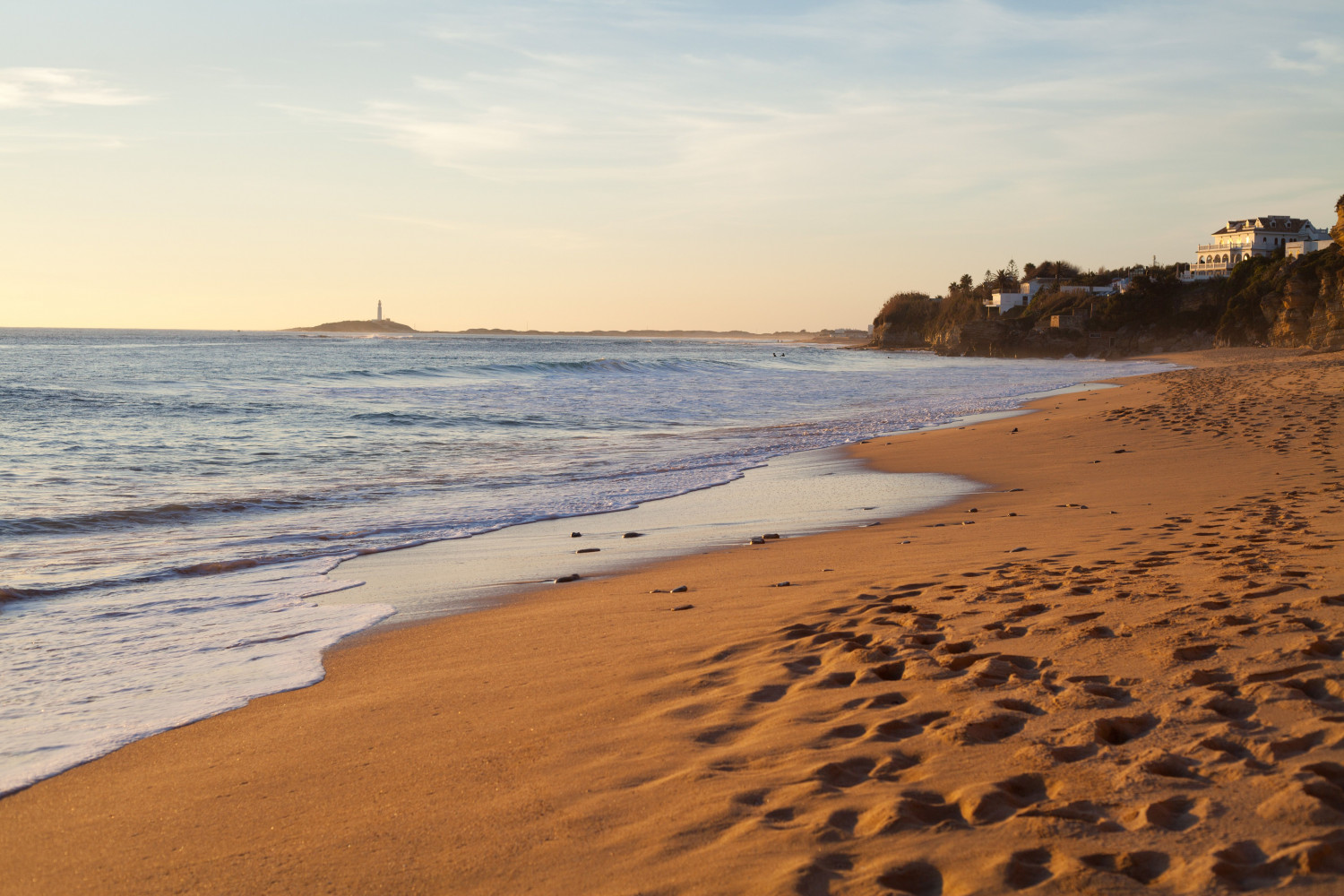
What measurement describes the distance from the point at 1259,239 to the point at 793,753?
10230 centimetres

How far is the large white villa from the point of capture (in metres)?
83.7

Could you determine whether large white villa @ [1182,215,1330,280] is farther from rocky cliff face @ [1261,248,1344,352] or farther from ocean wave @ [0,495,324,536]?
ocean wave @ [0,495,324,536]

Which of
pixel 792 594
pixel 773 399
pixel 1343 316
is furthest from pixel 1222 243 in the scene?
pixel 792 594

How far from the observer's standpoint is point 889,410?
2358 cm

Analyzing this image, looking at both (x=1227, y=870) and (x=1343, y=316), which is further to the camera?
(x=1343, y=316)

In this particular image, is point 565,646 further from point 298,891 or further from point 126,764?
point 298,891

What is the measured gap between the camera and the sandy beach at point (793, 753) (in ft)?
7.70

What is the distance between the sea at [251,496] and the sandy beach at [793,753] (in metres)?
0.73

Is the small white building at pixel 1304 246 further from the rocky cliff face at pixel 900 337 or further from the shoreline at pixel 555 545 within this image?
the shoreline at pixel 555 545

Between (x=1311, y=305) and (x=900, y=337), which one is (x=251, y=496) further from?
(x=900, y=337)

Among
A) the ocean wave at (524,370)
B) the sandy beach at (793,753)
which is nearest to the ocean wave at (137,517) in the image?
the sandy beach at (793,753)

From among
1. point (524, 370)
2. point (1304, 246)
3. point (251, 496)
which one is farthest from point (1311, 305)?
point (251, 496)

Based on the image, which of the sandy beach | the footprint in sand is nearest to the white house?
the sandy beach

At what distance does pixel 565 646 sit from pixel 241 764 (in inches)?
66.8
